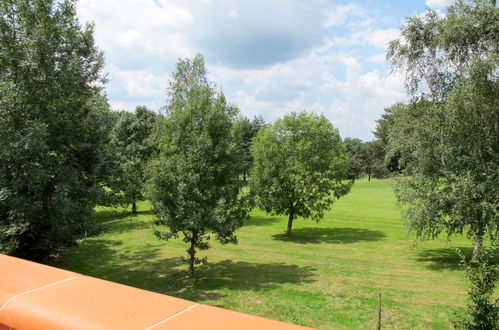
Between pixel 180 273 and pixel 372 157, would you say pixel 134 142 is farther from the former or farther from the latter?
pixel 372 157

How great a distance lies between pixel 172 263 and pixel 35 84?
10.8 m

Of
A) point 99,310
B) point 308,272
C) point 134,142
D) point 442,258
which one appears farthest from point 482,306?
point 134,142

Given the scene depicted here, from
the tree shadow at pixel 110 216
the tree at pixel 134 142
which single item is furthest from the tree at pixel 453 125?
the tree shadow at pixel 110 216

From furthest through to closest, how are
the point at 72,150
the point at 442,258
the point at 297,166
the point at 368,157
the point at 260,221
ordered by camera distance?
the point at 368,157 < the point at 260,221 < the point at 297,166 < the point at 442,258 < the point at 72,150

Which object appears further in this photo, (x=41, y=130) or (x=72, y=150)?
(x=72, y=150)

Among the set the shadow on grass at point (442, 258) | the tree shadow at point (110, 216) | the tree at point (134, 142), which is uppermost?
the tree at point (134, 142)

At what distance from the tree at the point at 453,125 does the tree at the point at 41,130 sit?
15.0 metres

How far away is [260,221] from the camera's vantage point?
3531cm

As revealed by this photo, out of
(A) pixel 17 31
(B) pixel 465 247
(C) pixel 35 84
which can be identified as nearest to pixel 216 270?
(C) pixel 35 84

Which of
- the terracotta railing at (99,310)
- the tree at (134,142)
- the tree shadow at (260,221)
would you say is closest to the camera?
the terracotta railing at (99,310)

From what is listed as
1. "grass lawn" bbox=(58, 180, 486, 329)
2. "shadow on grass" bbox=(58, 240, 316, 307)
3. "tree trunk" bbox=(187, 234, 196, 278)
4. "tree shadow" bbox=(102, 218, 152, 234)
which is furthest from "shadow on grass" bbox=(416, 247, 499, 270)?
"tree shadow" bbox=(102, 218, 152, 234)

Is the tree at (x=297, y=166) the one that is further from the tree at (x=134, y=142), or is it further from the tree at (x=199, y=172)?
the tree at (x=134, y=142)

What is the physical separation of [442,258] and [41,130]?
2086 cm

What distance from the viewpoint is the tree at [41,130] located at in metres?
11.9
